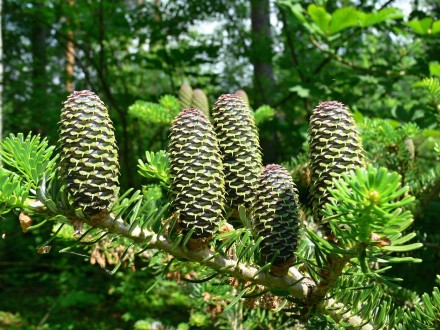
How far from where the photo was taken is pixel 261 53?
410 cm

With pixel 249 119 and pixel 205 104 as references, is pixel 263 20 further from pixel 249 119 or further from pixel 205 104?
pixel 249 119

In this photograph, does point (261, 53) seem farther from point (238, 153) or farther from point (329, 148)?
point (329, 148)

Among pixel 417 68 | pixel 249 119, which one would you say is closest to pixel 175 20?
pixel 417 68

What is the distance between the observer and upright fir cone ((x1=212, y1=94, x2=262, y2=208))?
0.90 meters

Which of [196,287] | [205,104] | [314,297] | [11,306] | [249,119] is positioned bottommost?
[11,306]

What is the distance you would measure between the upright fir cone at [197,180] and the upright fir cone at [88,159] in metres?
0.11

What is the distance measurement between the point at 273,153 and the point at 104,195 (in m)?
3.49

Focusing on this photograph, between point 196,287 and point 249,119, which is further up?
point 249,119

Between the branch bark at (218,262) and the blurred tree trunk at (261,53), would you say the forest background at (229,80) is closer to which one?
the blurred tree trunk at (261,53)

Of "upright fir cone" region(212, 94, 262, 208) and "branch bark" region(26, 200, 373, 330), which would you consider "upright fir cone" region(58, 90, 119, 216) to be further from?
"upright fir cone" region(212, 94, 262, 208)

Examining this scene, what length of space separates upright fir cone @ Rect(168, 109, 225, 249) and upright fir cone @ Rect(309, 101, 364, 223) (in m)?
0.16

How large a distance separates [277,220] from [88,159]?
13.1 inches

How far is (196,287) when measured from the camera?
1605mm

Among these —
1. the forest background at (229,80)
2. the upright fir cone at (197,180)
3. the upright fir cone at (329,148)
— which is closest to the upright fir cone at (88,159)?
the upright fir cone at (197,180)
